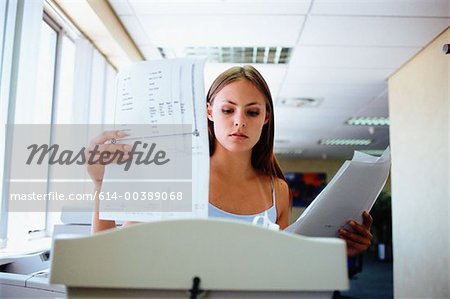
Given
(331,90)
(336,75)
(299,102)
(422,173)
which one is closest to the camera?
(422,173)

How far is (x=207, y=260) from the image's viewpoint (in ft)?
1.63

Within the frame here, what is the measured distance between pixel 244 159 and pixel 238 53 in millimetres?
2409

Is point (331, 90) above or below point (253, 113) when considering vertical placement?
above

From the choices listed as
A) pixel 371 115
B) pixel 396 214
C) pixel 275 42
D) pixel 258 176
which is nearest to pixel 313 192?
pixel 371 115

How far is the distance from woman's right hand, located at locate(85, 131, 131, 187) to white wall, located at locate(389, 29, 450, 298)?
265cm

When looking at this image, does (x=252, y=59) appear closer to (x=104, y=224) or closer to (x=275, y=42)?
(x=275, y=42)

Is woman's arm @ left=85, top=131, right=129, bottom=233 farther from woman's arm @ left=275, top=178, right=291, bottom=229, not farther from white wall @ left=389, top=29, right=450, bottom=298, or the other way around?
white wall @ left=389, top=29, right=450, bottom=298

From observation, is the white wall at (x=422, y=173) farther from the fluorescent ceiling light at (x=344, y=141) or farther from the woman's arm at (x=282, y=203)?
the fluorescent ceiling light at (x=344, y=141)

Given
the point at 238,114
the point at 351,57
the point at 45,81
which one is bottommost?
the point at 238,114

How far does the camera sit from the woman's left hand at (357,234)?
3.19 feet

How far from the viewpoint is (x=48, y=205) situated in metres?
2.49

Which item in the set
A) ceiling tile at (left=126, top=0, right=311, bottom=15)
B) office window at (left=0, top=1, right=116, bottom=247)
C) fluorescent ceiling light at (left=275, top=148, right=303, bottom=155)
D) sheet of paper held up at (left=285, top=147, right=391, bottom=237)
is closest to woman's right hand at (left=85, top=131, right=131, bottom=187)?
sheet of paper held up at (left=285, top=147, right=391, bottom=237)

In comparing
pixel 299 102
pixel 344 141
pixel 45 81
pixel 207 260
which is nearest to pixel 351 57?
pixel 299 102

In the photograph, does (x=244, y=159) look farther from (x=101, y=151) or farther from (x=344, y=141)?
(x=344, y=141)
